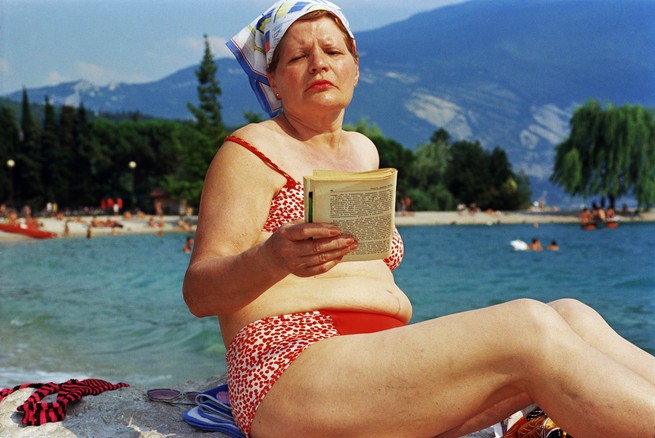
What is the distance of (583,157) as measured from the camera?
4159cm

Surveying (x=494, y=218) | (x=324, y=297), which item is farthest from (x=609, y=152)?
(x=324, y=297)

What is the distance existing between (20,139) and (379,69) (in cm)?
14422

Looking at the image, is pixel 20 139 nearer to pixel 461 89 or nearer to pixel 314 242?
pixel 314 242

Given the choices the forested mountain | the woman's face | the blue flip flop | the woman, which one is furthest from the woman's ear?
the forested mountain

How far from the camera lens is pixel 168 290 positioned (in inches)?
750

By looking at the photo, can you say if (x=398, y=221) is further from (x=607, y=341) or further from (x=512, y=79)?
(x=512, y=79)

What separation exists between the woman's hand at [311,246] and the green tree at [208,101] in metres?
36.1

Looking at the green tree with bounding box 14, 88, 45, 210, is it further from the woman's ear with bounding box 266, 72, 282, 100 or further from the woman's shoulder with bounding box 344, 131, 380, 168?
the woman's ear with bounding box 266, 72, 282, 100

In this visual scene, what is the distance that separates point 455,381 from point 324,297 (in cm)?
52

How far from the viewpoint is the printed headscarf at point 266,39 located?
251cm

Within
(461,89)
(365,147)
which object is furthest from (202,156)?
(461,89)

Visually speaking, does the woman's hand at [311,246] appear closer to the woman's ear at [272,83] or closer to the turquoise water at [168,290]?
the woman's ear at [272,83]

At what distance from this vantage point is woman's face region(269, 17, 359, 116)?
2.48m

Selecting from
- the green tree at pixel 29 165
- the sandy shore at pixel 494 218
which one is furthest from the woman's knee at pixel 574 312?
the green tree at pixel 29 165
